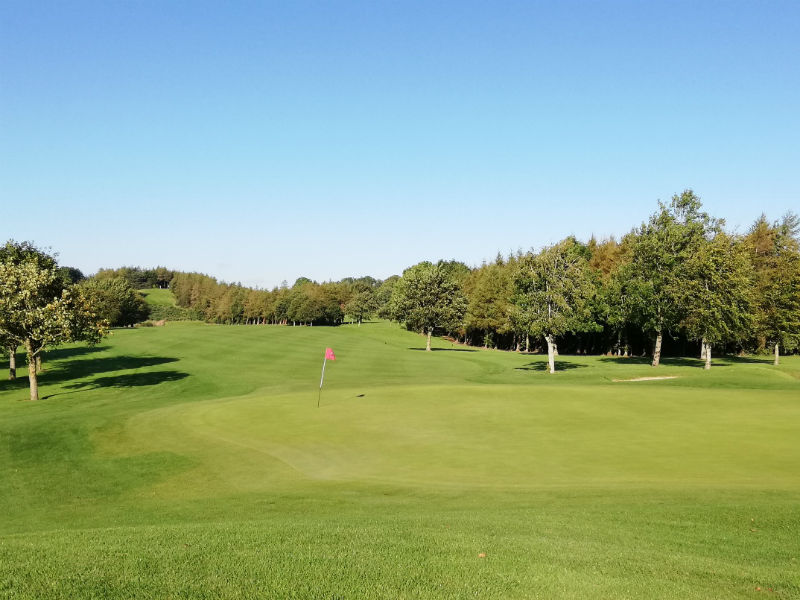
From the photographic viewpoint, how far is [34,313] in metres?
36.2

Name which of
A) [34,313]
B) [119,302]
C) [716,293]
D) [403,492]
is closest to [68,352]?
[34,313]

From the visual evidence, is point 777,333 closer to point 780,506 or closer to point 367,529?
point 780,506

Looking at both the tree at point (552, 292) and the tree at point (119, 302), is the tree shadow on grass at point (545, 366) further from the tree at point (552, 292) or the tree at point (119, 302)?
the tree at point (119, 302)

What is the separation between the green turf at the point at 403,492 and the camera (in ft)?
28.1

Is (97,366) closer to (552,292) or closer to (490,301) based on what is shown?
(552,292)

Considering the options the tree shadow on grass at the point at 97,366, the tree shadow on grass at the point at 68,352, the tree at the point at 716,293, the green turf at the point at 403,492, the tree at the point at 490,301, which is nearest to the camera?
the green turf at the point at 403,492

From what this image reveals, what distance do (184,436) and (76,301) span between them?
68.0ft

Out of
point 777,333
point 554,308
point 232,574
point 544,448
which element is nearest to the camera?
point 232,574

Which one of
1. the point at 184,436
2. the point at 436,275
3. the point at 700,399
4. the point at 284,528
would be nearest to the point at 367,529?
the point at 284,528

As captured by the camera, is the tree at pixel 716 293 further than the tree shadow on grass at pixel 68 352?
No

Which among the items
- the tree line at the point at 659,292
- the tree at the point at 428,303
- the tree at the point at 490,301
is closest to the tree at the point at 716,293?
the tree line at the point at 659,292

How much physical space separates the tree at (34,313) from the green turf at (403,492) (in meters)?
4.16

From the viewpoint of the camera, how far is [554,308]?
2117 inches

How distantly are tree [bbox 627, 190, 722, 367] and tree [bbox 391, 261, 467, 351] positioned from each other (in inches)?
1147
